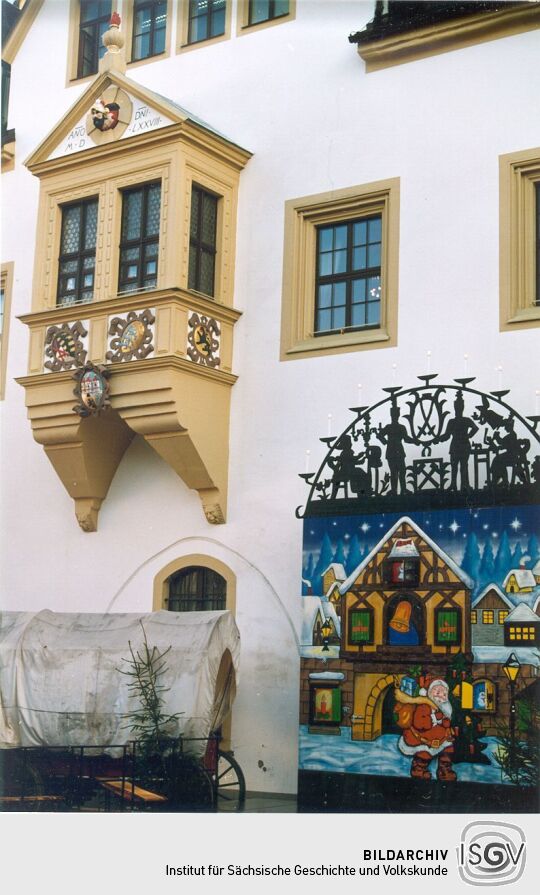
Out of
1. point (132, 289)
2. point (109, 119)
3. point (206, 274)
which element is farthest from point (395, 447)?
point (109, 119)

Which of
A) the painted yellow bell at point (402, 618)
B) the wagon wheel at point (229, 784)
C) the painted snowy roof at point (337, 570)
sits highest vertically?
the painted snowy roof at point (337, 570)

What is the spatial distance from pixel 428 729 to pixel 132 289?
24.5 feet

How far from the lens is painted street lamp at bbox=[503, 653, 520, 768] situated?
13531mm

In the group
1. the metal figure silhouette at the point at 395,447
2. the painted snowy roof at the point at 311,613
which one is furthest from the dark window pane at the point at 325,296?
the painted snowy roof at the point at 311,613

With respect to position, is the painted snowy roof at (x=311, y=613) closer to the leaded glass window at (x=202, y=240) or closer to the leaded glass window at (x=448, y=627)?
the leaded glass window at (x=448, y=627)

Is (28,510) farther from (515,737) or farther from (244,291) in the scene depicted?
(515,737)

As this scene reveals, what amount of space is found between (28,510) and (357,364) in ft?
20.5

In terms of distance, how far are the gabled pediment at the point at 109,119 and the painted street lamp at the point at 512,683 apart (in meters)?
8.50

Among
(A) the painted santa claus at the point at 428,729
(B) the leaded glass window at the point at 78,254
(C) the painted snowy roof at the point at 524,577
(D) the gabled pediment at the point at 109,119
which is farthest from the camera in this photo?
(B) the leaded glass window at the point at 78,254

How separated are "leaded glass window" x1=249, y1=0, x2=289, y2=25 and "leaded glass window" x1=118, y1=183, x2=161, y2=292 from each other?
3066 millimetres

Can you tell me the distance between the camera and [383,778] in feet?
47.1

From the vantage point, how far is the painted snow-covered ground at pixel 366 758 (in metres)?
13.7

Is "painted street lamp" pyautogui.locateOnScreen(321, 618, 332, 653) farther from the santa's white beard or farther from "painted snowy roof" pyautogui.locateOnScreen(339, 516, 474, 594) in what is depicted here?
the santa's white beard

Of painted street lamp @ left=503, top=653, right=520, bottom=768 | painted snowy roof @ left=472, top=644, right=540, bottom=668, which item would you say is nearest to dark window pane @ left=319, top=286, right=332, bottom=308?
painted snowy roof @ left=472, top=644, right=540, bottom=668
